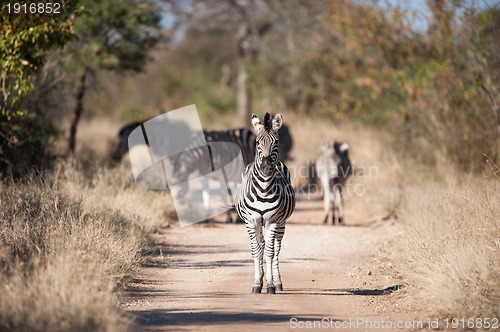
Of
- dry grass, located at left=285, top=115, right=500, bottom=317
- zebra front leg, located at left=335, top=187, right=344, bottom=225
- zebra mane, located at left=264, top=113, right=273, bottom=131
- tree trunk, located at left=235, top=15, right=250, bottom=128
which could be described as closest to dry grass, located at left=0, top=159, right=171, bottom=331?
zebra mane, located at left=264, top=113, right=273, bottom=131

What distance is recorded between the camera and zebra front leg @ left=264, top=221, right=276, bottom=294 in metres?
7.25

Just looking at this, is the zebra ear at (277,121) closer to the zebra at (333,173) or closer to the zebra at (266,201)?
the zebra at (266,201)

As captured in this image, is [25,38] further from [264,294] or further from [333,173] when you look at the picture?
[333,173]

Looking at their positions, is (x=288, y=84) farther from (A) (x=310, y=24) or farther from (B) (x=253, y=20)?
(B) (x=253, y=20)

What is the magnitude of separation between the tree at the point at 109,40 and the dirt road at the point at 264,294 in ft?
23.1

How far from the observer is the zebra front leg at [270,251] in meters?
7.25

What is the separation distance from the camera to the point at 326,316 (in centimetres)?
638

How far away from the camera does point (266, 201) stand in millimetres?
7133

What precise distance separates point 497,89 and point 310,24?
1471cm

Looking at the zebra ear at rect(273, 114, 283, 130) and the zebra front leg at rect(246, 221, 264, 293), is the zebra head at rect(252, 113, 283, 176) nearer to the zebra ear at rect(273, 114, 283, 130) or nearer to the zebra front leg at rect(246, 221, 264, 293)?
the zebra ear at rect(273, 114, 283, 130)

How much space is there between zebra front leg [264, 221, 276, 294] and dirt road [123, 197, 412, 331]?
132 mm

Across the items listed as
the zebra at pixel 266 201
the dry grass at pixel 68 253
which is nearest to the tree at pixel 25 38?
the dry grass at pixel 68 253

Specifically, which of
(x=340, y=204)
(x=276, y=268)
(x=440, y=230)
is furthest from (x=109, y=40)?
(x=440, y=230)

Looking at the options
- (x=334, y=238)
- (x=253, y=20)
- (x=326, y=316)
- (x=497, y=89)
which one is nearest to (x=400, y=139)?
(x=497, y=89)
